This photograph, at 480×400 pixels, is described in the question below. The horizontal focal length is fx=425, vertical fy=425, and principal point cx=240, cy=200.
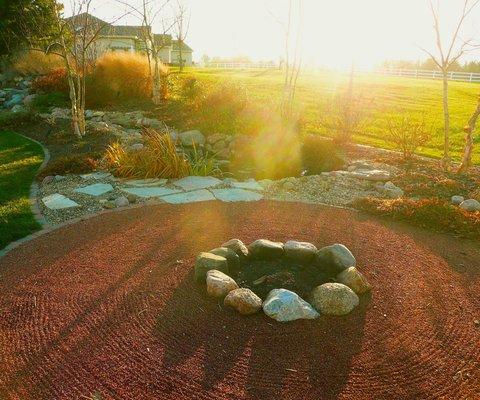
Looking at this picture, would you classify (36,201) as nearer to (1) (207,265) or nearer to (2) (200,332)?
(1) (207,265)

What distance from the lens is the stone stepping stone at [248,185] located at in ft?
22.7

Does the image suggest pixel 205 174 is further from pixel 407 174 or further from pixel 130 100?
pixel 130 100

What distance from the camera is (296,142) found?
9406 millimetres

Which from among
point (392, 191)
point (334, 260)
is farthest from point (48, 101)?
point (334, 260)

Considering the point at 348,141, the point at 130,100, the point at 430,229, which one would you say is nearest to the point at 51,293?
the point at 430,229

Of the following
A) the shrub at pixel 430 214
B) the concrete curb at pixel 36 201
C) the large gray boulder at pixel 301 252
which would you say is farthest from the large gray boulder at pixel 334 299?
the concrete curb at pixel 36 201

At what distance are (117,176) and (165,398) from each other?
5.26 metres

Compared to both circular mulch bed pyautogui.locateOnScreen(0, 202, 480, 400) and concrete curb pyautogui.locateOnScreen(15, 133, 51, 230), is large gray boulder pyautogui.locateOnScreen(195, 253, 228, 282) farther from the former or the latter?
concrete curb pyautogui.locateOnScreen(15, 133, 51, 230)

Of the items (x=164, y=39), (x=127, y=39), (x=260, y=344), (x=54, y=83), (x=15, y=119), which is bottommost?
(x=260, y=344)

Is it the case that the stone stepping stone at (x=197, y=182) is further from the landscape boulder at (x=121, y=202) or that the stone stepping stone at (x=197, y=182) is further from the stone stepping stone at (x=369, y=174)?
the stone stepping stone at (x=369, y=174)

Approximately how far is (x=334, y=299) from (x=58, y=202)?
4.26 m

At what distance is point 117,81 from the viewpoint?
49.2 ft

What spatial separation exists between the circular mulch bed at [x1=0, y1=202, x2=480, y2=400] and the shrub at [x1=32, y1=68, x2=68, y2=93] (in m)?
12.7

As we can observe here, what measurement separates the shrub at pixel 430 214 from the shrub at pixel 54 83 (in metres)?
13.3
